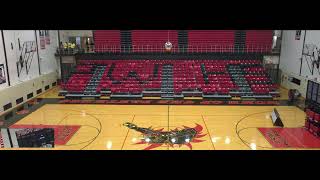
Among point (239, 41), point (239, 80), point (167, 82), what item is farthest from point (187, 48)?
point (239, 80)

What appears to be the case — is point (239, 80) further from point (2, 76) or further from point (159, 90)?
point (2, 76)

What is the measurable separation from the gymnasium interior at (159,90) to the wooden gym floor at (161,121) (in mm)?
48

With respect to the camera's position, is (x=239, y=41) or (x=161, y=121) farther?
(x=239, y=41)

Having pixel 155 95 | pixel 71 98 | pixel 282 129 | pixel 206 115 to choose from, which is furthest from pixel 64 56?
pixel 282 129

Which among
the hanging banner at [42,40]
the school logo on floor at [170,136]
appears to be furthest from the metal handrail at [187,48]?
the school logo on floor at [170,136]

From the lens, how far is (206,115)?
14.3 metres

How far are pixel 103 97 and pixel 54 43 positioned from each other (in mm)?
A: 7079

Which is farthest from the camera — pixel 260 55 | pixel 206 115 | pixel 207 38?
pixel 207 38

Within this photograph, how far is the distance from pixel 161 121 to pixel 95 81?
8.95 meters

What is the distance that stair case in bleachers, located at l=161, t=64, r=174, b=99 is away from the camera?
61.1ft

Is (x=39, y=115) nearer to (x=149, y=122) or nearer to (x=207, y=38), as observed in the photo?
(x=149, y=122)

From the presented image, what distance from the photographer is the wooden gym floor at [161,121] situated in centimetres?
1044

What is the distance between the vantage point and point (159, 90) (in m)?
19.2

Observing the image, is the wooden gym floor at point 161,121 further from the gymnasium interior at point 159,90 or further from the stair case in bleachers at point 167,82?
the stair case in bleachers at point 167,82
